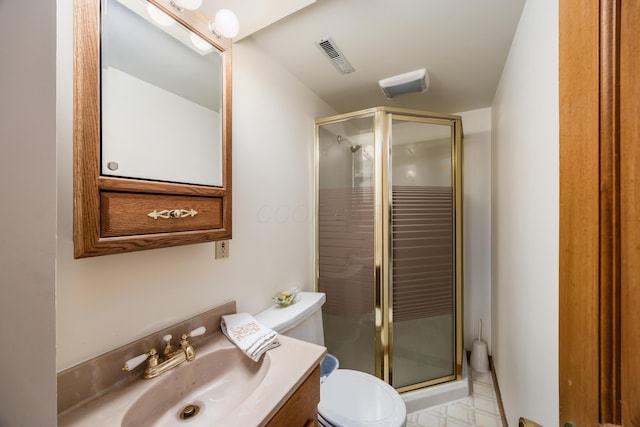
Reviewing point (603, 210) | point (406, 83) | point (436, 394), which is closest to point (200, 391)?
→ point (603, 210)

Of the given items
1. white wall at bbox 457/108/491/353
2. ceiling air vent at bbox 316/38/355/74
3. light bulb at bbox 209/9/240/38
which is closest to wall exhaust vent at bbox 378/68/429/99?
ceiling air vent at bbox 316/38/355/74

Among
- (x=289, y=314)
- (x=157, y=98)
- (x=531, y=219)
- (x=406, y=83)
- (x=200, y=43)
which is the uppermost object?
(x=406, y=83)

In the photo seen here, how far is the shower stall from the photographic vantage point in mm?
1685

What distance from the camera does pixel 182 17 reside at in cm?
85

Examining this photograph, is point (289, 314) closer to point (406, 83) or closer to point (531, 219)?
point (531, 219)

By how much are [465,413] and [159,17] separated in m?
2.64

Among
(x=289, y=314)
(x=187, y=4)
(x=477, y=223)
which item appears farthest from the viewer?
(x=477, y=223)

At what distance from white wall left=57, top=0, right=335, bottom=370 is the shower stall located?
0.73 ft

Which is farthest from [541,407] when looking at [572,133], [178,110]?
[178,110]

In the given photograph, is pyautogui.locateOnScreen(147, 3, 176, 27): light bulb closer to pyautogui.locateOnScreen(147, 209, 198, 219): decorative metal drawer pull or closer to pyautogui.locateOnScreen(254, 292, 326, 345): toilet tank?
pyautogui.locateOnScreen(147, 209, 198, 219): decorative metal drawer pull

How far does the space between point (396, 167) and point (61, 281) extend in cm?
174

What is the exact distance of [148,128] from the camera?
813 mm

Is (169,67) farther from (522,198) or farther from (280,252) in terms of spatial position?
(522,198)

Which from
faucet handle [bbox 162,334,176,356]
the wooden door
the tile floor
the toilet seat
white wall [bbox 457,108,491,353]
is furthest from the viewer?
white wall [bbox 457,108,491,353]
